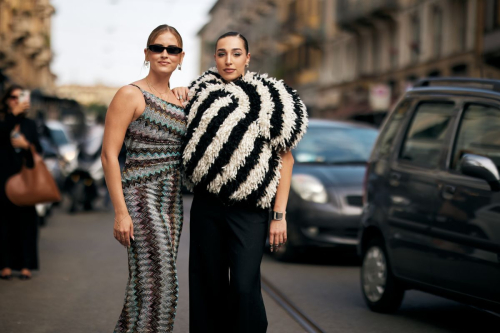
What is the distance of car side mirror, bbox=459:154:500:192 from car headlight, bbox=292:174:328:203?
4.35 m

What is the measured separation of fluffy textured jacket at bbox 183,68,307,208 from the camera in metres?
4.43

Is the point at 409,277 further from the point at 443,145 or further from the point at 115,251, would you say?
the point at 115,251

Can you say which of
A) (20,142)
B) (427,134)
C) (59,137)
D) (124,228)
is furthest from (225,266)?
(59,137)

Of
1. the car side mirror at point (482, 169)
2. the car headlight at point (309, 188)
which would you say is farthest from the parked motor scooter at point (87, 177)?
the car side mirror at point (482, 169)

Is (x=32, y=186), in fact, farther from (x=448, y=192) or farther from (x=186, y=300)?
(x=448, y=192)

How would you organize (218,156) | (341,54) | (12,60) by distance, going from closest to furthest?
(218,156) < (12,60) < (341,54)

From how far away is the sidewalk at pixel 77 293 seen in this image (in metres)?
6.49

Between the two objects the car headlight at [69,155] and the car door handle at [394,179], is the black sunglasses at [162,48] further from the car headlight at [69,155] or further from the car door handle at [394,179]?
the car headlight at [69,155]

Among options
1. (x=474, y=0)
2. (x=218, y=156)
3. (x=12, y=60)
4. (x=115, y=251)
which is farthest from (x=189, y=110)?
(x=12, y=60)

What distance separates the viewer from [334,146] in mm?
11391

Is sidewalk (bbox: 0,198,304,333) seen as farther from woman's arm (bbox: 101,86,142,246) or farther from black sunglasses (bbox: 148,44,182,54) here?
black sunglasses (bbox: 148,44,182,54)

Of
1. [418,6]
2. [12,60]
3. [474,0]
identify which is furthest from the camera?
[12,60]

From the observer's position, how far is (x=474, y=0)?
28156mm

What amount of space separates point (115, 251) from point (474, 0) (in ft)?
65.6
